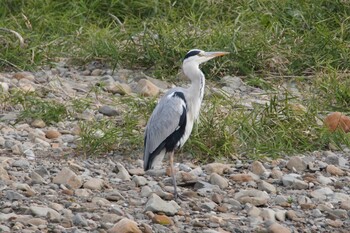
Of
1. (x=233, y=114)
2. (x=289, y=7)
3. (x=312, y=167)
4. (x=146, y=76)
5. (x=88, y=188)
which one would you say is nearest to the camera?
(x=88, y=188)

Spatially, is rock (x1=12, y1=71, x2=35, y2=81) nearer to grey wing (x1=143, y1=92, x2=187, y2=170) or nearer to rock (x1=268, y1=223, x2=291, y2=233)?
grey wing (x1=143, y1=92, x2=187, y2=170)

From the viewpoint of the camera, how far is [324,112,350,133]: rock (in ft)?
24.3

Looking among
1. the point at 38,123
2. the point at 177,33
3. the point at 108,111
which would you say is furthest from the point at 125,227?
the point at 177,33

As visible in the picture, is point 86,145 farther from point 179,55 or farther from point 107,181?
point 179,55

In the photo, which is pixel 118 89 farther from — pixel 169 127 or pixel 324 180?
pixel 324 180

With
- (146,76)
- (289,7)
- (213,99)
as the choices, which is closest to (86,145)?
(213,99)

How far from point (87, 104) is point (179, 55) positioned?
3.90 ft

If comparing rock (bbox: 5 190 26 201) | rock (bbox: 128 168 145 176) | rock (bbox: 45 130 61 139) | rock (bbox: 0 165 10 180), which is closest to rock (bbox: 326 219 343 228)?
rock (bbox: 128 168 145 176)

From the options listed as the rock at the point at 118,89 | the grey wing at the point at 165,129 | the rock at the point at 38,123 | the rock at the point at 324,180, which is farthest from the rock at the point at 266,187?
the rock at the point at 118,89

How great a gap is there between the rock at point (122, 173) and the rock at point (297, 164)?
1003mm

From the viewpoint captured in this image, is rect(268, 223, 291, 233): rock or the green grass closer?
rect(268, 223, 291, 233): rock

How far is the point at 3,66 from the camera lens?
8812 millimetres

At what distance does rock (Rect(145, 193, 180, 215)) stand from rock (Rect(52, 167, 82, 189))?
499mm

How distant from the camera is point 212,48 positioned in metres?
8.71
